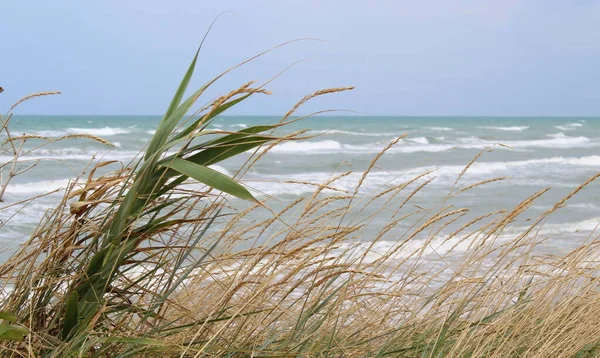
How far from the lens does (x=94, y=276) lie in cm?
145

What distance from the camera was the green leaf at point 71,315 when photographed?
1.42 m

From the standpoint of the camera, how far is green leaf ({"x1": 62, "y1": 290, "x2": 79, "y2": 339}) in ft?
4.64

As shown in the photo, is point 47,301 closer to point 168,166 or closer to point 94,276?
point 94,276

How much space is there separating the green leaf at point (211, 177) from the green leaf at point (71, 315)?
14.9 inches

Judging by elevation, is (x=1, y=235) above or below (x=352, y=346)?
below

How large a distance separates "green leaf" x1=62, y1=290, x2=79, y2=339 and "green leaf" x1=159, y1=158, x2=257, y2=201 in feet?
1.25

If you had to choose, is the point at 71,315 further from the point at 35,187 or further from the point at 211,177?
the point at 35,187

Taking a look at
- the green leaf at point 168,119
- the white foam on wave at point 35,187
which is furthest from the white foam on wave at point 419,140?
the green leaf at point 168,119

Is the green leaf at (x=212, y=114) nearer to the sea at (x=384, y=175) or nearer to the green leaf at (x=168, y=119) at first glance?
the green leaf at (x=168, y=119)

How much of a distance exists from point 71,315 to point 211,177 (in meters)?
0.50

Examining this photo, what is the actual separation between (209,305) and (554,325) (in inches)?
52.3

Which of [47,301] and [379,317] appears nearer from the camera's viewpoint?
[47,301]

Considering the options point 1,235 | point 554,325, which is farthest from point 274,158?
point 554,325

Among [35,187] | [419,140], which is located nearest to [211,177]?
[35,187]
